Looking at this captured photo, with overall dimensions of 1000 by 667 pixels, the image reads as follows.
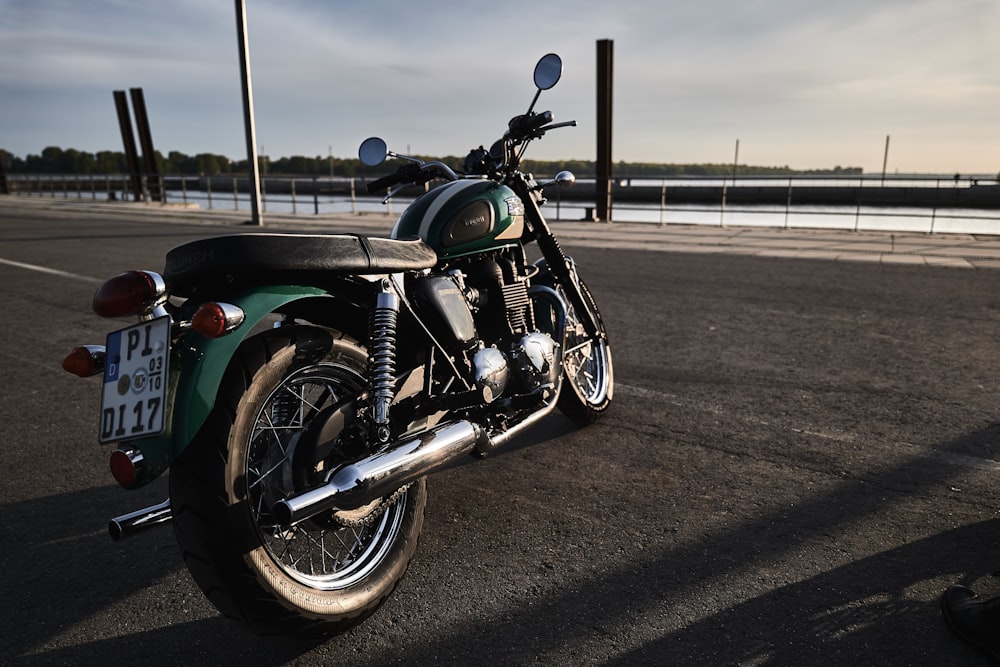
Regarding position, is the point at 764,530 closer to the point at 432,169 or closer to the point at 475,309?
the point at 475,309

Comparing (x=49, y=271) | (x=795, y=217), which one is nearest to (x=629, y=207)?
(x=795, y=217)

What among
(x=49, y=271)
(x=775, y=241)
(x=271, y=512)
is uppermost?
(x=271, y=512)

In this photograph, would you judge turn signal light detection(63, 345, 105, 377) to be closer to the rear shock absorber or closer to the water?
the rear shock absorber

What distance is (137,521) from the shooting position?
1929mm

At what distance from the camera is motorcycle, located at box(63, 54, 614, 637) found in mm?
1864

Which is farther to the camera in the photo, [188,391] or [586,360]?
[586,360]

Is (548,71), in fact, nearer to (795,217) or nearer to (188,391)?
(188,391)

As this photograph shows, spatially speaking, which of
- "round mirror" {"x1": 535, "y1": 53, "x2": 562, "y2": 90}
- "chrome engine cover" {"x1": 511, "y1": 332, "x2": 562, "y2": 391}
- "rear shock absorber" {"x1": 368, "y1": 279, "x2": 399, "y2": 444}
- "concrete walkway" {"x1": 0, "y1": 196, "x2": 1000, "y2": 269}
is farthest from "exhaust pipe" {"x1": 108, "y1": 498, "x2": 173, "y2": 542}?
"concrete walkway" {"x1": 0, "y1": 196, "x2": 1000, "y2": 269}

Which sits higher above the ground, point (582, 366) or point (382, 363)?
point (382, 363)

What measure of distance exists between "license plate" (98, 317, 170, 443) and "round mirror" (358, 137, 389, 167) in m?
1.84

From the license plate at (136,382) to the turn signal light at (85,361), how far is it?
8cm

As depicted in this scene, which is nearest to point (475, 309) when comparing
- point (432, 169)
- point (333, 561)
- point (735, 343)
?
point (432, 169)

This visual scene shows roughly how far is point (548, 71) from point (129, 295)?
234 cm

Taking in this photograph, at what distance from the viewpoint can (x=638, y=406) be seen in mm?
4188
